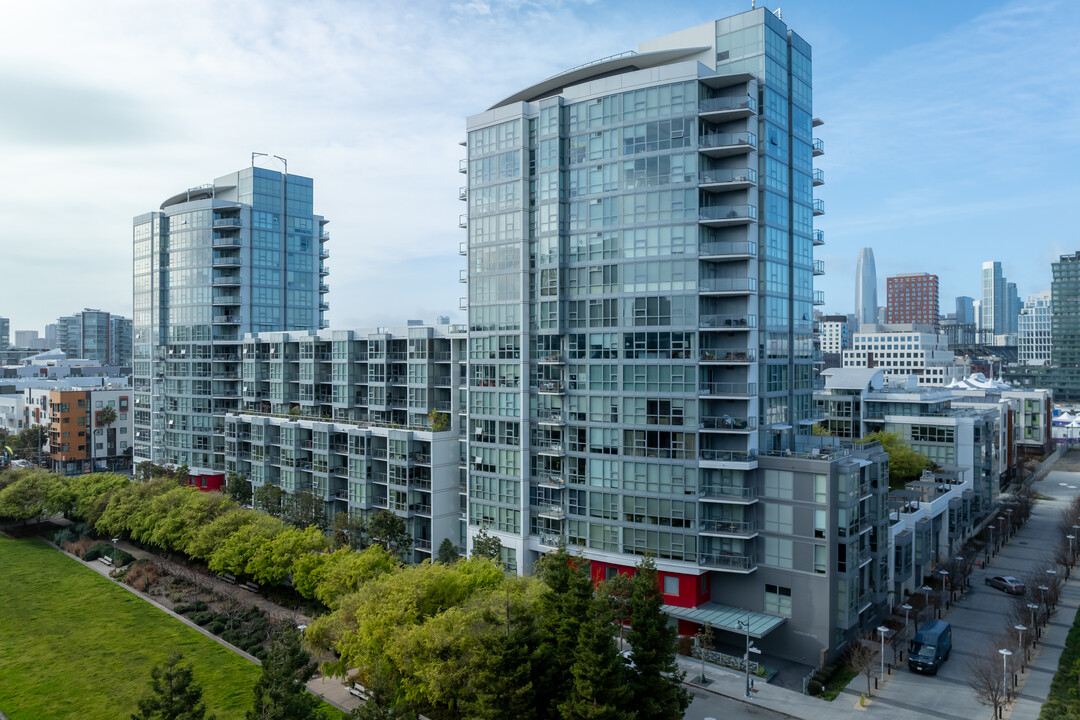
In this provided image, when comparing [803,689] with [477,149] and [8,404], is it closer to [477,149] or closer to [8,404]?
[477,149]

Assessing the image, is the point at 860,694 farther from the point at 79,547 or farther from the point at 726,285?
the point at 79,547

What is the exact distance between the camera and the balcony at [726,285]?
5078 cm

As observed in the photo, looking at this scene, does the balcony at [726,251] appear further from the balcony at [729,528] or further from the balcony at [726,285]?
the balcony at [729,528]

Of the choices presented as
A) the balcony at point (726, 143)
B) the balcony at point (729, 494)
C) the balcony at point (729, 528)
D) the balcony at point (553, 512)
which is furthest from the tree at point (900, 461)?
the balcony at point (726, 143)

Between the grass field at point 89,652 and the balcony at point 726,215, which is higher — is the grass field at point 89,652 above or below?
below

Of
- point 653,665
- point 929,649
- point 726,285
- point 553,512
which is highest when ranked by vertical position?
point 726,285

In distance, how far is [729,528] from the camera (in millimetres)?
50219

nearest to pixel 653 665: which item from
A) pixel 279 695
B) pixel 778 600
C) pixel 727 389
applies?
pixel 279 695

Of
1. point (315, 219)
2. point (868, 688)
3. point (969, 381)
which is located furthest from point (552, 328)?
point (969, 381)

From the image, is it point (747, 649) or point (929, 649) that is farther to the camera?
point (929, 649)

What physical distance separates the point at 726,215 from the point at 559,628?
31357 millimetres

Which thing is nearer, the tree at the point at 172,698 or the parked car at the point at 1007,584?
the tree at the point at 172,698

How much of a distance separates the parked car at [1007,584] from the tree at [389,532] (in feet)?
166

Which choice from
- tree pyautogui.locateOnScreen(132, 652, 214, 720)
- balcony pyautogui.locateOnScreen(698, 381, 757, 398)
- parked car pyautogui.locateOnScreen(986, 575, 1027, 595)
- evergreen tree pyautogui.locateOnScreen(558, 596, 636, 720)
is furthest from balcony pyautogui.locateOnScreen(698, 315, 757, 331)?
tree pyautogui.locateOnScreen(132, 652, 214, 720)
